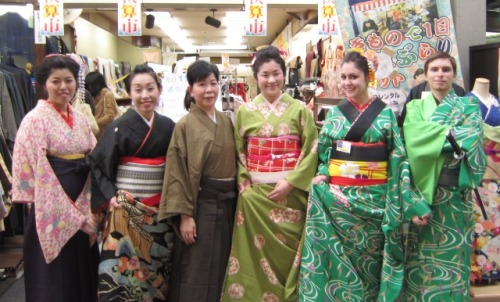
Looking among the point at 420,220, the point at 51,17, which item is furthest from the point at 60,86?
the point at 51,17

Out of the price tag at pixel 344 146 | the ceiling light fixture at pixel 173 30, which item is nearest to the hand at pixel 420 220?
the price tag at pixel 344 146

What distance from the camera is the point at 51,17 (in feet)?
16.5

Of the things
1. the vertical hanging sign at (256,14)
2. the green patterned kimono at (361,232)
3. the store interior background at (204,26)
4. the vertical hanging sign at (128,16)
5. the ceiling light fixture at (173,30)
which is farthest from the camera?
the ceiling light fixture at (173,30)

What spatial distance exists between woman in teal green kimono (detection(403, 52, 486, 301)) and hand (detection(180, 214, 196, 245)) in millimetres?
1230

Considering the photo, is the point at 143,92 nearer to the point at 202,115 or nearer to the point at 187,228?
the point at 202,115

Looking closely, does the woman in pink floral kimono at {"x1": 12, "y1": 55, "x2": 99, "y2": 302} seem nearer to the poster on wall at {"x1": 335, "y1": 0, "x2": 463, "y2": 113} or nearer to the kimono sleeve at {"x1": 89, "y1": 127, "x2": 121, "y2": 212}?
the kimono sleeve at {"x1": 89, "y1": 127, "x2": 121, "y2": 212}

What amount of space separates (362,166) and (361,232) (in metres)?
0.36

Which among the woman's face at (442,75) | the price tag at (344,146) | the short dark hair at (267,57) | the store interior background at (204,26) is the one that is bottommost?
the price tag at (344,146)

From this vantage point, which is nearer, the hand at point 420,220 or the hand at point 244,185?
the hand at point 420,220

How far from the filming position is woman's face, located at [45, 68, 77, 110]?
8.36ft

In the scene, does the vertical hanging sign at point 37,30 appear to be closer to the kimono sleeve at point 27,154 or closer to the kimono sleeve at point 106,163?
the kimono sleeve at point 27,154

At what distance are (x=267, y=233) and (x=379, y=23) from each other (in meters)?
1.75

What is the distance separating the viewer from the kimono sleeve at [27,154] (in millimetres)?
2473

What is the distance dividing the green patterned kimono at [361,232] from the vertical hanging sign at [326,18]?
3217 mm
